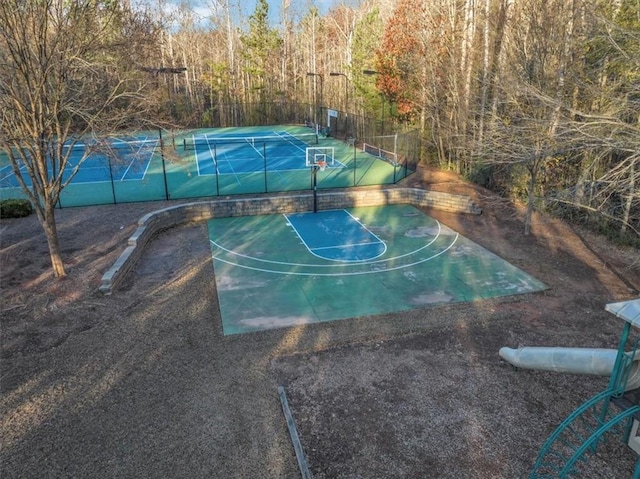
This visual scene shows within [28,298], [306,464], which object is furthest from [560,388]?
[28,298]

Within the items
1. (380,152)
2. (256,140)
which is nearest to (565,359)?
(380,152)

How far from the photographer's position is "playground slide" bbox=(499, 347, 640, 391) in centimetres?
727

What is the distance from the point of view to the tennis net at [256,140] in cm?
3141

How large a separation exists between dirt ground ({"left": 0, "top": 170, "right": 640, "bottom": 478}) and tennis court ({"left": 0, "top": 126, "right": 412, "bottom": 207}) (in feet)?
15.9

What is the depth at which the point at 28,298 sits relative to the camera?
9.99 meters

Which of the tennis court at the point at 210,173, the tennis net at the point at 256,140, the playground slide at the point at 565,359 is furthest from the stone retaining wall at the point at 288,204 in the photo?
the tennis net at the point at 256,140

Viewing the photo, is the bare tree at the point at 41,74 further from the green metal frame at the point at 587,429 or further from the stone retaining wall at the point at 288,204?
the green metal frame at the point at 587,429

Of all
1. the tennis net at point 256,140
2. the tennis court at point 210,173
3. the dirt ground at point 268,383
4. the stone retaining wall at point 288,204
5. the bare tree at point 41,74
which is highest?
the bare tree at point 41,74

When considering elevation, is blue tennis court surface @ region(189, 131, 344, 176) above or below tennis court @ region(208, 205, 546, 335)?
above

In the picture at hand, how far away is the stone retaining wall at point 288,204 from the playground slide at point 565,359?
387 inches

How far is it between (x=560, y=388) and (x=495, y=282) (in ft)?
14.4

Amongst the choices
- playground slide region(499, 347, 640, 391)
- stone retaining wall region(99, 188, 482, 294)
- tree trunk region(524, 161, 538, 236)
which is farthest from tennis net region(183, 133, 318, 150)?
playground slide region(499, 347, 640, 391)

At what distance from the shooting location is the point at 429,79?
77.9 feet

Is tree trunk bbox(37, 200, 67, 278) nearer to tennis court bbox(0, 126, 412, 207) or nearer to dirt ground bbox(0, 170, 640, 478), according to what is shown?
dirt ground bbox(0, 170, 640, 478)
